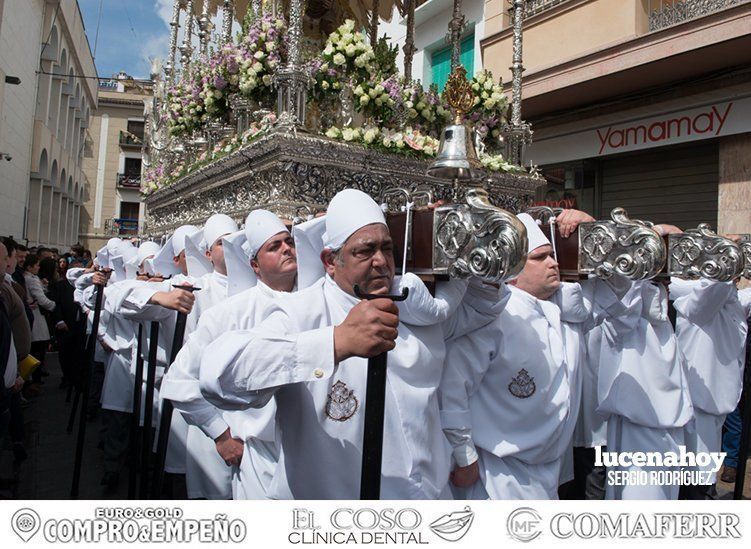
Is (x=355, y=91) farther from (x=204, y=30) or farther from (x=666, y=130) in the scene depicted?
(x=666, y=130)

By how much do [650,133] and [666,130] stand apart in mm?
271

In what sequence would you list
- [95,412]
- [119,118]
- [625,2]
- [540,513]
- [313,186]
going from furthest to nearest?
[119,118] → [625,2] → [95,412] → [313,186] → [540,513]

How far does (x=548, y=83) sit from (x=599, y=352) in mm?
7086

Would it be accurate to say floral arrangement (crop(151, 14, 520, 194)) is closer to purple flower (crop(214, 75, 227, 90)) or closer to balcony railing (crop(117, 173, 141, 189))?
purple flower (crop(214, 75, 227, 90))

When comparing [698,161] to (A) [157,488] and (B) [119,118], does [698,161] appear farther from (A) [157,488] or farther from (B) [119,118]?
(B) [119,118]

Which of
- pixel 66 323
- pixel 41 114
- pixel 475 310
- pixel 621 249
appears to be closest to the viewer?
pixel 475 310

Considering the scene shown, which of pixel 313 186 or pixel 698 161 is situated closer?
pixel 313 186

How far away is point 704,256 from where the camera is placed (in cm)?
320

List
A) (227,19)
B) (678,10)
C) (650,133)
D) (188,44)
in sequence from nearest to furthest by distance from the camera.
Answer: (227,19), (188,44), (678,10), (650,133)

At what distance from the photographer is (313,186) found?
14.4 ft

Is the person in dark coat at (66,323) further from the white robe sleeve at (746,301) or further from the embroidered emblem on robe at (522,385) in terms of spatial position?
the white robe sleeve at (746,301)

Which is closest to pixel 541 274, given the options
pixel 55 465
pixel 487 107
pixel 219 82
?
pixel 487 107

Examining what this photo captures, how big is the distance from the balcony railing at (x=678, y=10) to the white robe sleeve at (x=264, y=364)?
8170 mm

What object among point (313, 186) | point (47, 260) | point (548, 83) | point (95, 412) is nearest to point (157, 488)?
point (313, 186)
